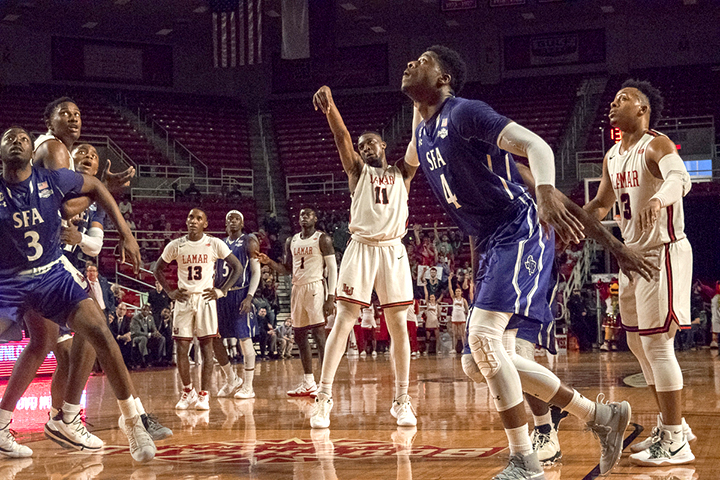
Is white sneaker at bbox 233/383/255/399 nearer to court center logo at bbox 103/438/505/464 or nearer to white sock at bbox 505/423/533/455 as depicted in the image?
court center logo at bbox 103/438/505/464

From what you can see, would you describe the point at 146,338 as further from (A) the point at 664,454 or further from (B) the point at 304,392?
(A) the point at 664,454

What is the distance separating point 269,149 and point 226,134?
4.71 feet

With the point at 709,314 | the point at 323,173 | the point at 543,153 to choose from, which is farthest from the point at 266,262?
the point at 323,173

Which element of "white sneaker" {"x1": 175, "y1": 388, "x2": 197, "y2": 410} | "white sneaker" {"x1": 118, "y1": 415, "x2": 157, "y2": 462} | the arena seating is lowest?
"white sneaker" {"x1": 175, "y1": 388, "x2": 197, "y2": 410}

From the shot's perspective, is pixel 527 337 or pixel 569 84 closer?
pixel 527 337

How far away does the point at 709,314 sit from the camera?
1728cm

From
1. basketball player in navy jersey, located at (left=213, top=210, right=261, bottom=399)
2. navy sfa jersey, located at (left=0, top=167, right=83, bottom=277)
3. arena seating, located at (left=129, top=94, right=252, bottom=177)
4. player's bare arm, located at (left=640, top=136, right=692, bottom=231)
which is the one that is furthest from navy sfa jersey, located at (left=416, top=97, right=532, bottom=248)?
arena seating, located at (left=129, top=94, right=252, bottom=177)

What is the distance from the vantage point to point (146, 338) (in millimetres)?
14094

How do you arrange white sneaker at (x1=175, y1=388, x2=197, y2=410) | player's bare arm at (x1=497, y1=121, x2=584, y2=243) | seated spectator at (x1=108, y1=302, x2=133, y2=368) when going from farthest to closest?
seated spectator at (x1=108, y1=302, x2=133, y2=368) → white sneaker at (x1=175, y1=388, x2=197, y2=410) → player's bare arm at (x1=497, y1=121, x2=584, y2=243)

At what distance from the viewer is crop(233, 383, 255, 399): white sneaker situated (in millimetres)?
8422

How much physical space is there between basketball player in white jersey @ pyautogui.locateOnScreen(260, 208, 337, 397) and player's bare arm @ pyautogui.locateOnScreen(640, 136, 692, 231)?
14.4ft

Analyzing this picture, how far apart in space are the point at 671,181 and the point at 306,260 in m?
5.23

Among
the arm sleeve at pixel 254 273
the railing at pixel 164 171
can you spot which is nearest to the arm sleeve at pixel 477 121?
the arm sleeve at pixel 254 273

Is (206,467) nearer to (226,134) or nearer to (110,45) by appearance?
(226,134)
